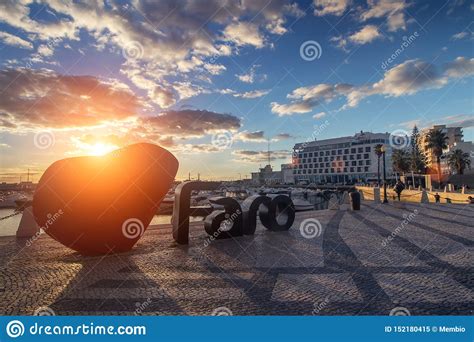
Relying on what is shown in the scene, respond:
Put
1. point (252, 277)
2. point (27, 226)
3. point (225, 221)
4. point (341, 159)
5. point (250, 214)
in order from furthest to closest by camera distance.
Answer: point (341, 159), point (27, 226), point (250, 214), point (225, 221), point (252, 277)

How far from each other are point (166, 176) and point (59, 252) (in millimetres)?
4564

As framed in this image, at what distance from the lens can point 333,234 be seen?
1303 centimetres

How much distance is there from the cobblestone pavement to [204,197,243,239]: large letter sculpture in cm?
53

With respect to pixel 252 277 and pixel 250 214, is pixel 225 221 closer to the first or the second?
pixel 250 214

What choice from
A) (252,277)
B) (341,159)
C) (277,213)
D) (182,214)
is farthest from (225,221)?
(341,159)

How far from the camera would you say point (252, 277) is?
7.13 meters

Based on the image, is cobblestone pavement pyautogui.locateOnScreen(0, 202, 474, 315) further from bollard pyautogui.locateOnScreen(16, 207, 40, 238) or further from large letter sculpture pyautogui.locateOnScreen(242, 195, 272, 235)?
bollard pyautogui.locateOnScreen(16, 207, 40, 238)

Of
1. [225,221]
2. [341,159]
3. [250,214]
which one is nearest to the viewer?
[225,221]

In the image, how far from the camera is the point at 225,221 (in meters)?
12.5

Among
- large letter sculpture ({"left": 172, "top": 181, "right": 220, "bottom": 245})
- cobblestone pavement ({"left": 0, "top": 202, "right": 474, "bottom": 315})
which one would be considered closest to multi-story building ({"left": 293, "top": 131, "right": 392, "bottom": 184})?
cobblestone pavement ({"left": 0, "top": 202, "right": 474, "bottom": 315})

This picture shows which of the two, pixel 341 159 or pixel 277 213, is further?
pixel 341 159

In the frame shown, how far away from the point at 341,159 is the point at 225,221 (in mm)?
117636

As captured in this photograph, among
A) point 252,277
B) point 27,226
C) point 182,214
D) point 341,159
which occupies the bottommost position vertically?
point 252,277

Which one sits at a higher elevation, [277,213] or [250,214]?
[250,214]
